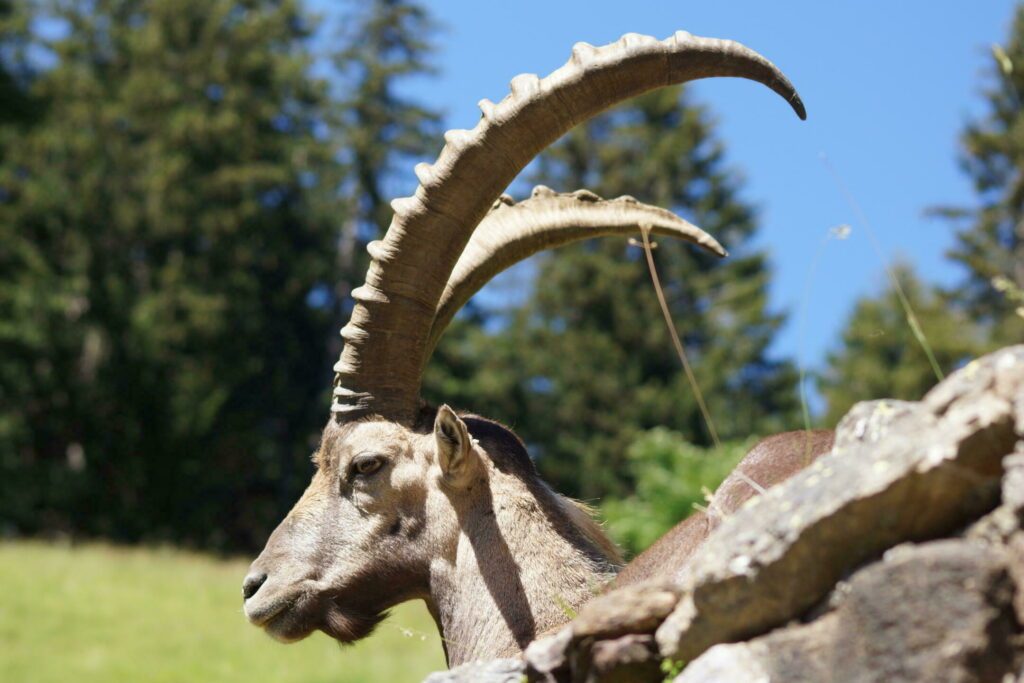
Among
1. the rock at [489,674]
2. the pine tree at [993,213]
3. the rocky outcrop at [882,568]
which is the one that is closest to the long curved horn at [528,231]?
the rock at [489,674]

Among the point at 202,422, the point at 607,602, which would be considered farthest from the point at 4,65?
the point at 607,602

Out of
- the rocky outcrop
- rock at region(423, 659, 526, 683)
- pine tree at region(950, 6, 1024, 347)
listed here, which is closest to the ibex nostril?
rock at region(423, 659, 526, 683)

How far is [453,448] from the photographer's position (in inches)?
224

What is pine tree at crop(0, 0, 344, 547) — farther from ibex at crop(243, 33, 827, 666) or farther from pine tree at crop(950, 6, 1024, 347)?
ibex at crop(243, 33, 827, 666)

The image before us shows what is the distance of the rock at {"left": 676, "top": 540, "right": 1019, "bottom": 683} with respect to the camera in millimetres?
2984

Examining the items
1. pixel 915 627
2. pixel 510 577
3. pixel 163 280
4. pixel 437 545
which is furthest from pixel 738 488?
pixel 163 280

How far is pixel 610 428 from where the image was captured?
4962cm

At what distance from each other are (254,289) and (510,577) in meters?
47.2

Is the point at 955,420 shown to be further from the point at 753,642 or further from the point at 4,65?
the point at 4,65

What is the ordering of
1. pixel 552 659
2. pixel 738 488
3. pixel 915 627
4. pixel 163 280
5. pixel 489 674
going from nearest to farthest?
1. pixel 915 627
2. pixel 552 659
3. pixel 489 674
4. pixel 738 488
5. pixel 163 280

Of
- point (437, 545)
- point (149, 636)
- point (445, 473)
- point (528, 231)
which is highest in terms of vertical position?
point (149, 636)

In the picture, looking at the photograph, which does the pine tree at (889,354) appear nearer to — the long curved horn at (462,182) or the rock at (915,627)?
the long curved horn at (462,182)

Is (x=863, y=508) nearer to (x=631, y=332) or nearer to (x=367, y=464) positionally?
(x=367, y=464)

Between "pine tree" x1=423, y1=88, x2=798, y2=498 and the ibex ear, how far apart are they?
41831 millimetres
